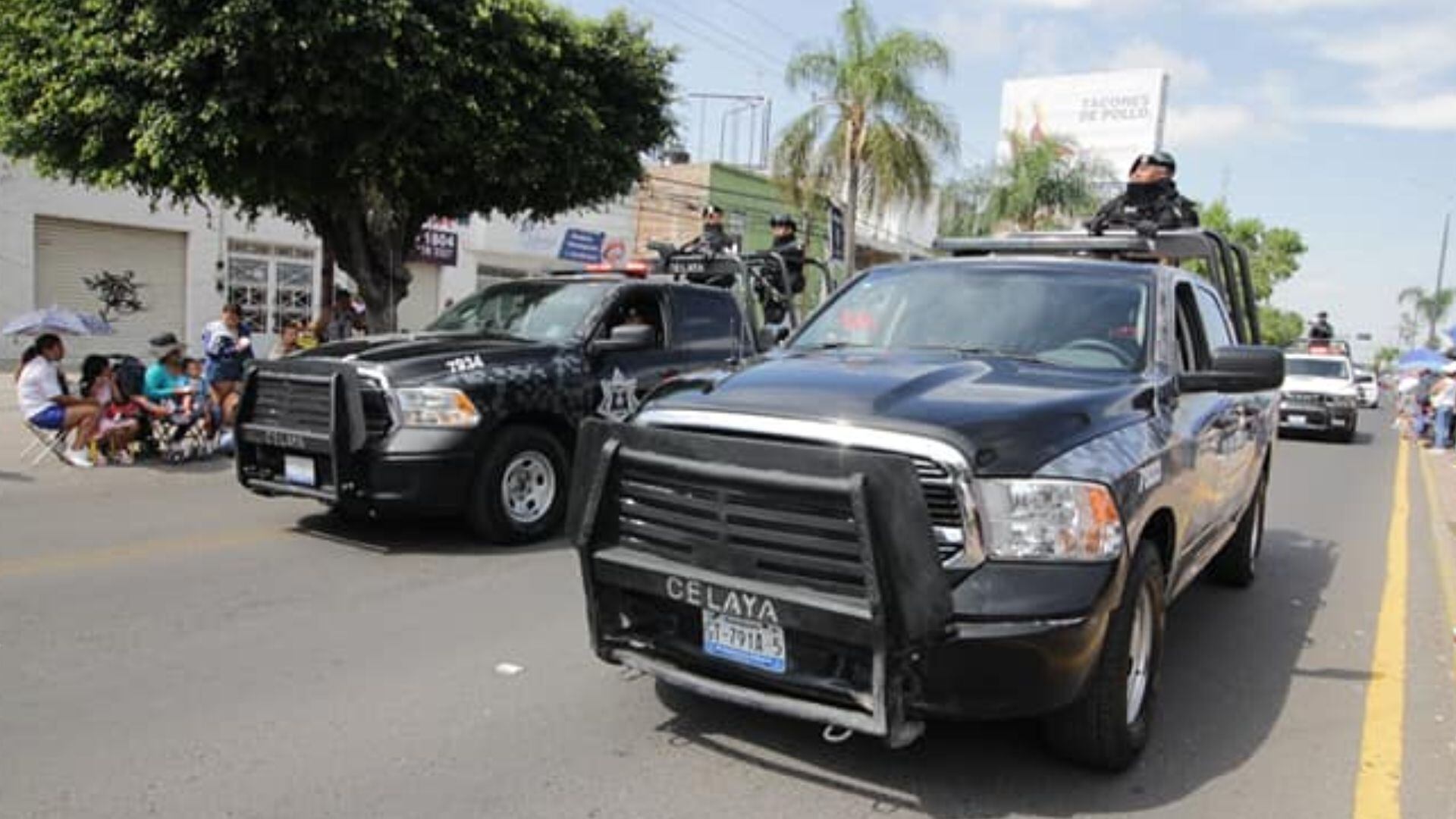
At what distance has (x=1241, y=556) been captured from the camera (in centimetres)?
698

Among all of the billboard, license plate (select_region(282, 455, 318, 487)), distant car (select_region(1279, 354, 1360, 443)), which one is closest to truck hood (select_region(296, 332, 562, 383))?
license plate (select_region(282, 455, 318, 487))

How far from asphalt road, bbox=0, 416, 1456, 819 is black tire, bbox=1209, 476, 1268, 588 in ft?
0.41

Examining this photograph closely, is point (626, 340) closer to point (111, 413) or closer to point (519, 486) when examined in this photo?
point (519, 486)

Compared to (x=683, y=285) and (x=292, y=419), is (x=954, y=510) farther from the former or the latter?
(x=683, y=285)

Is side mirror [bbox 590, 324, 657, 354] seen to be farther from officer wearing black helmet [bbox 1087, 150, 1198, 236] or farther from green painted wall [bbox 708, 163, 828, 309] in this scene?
green painted wall [bbox 708, 163, 828, 309]

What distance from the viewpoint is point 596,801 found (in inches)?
141

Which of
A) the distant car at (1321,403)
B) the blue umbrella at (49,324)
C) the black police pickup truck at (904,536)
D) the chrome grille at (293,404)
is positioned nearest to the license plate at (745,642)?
the black police pickup truck at (904,536)

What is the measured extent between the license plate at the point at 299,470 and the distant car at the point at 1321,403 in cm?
1754

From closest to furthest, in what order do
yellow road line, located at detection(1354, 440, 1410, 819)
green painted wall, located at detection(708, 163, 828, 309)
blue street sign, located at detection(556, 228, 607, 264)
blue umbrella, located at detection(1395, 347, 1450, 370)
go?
yellow road line, located at detection(1354, 440, 1410, 819)
blue umbrella, located at detection(1395, 347, 1450, 370)
blue street sign, located at detection(556, 228, 607, 264)
green painted wall, located at detection(708, 163, 828, 309)

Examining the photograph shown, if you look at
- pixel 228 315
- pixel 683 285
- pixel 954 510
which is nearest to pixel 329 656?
pixel 954 510

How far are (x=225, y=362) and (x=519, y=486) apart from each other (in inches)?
236

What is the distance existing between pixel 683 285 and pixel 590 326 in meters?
1.13

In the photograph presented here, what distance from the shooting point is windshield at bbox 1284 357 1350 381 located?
67.5 feet

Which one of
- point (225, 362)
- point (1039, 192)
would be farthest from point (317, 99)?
point (1039, 192)
